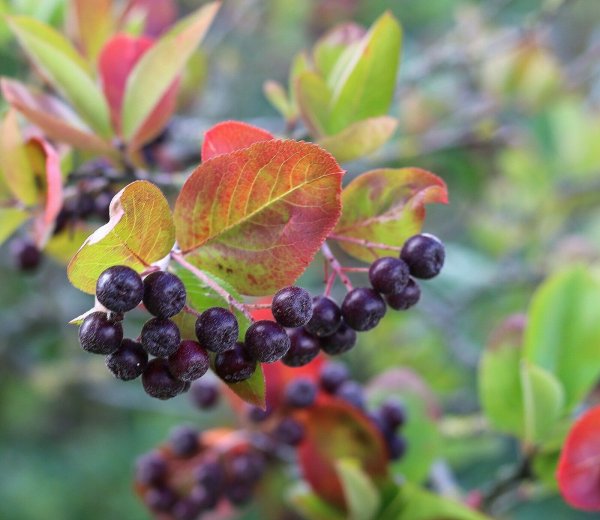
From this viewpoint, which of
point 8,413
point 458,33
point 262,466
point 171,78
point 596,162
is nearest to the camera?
point 171,78

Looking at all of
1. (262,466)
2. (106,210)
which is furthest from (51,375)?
(106,210)

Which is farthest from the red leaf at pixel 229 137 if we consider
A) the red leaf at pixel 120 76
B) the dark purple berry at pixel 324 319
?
the red leaf at pixel 120 76

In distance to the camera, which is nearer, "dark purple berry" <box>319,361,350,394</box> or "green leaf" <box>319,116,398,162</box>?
"green leaf" <box>319,116,398,162</box>

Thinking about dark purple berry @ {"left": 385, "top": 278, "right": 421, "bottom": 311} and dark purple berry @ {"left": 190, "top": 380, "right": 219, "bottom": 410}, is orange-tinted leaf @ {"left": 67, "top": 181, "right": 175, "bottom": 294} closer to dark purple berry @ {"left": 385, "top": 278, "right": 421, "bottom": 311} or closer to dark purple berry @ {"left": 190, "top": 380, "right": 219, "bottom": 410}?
dark purple berry @ {"left": 385, "top": 278, "right": 421, "bottom": 311}

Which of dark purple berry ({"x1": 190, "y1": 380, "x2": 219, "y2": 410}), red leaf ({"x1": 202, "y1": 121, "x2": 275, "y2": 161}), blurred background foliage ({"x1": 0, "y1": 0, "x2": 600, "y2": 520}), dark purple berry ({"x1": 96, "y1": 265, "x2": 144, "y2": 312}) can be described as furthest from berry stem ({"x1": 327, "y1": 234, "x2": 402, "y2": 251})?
blurred background foliage ({"x1": 0, "y1": 0, "x2": 600, "y2": 520})

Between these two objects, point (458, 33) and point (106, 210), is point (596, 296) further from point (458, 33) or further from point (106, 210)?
point (458, 33)

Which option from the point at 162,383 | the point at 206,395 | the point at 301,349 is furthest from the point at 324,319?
→ the point at 206,395

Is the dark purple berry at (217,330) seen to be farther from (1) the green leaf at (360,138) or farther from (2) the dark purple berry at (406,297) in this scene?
(1) the green leaf at (360,138)

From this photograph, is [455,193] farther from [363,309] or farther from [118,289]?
[118,289]
